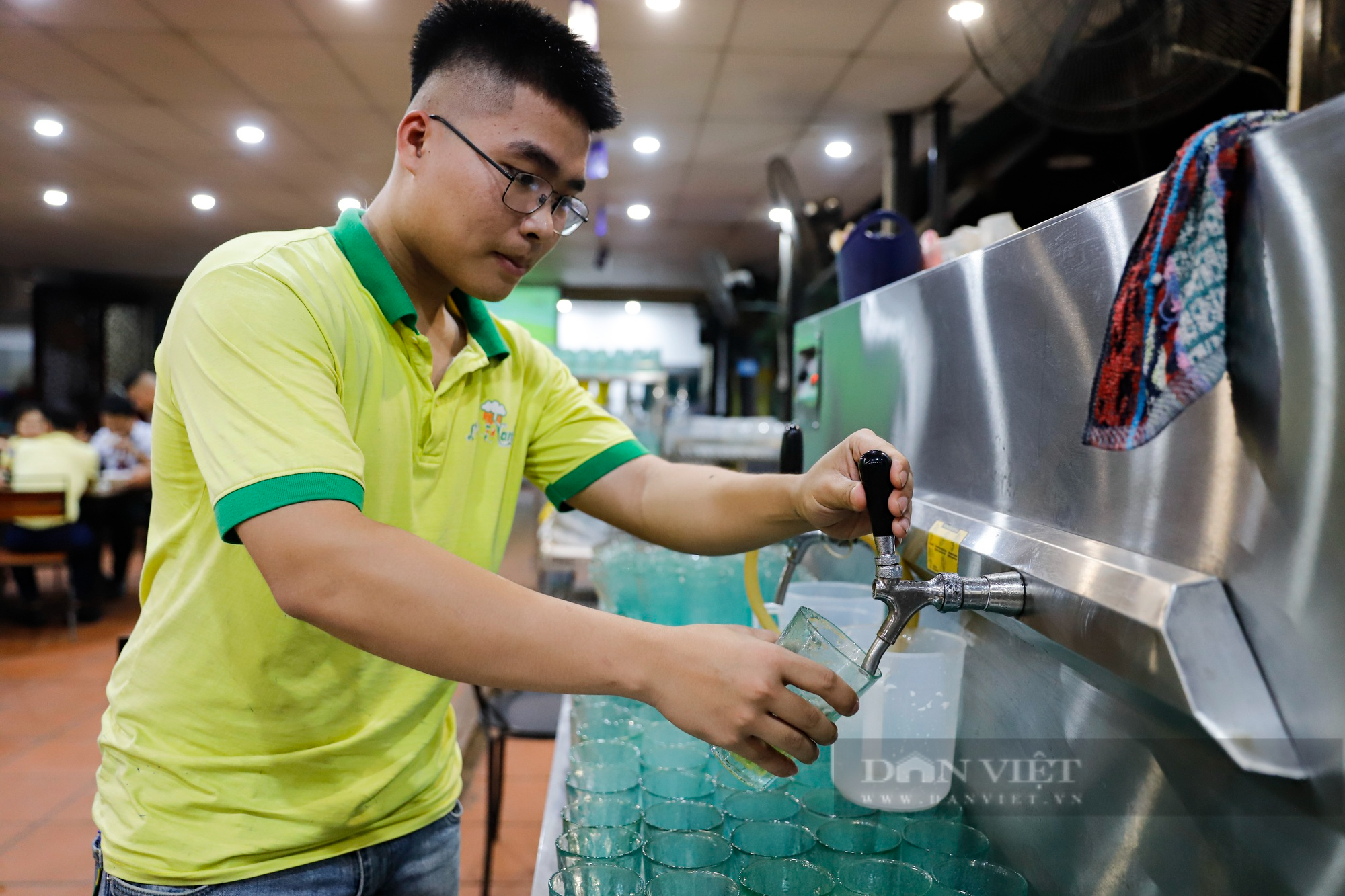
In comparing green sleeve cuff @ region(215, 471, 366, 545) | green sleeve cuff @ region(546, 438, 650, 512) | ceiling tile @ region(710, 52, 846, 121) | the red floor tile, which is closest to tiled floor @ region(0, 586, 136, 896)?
the red floor tile

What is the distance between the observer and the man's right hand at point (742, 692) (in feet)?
2.37

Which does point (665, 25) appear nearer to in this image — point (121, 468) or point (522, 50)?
point (522, 50)

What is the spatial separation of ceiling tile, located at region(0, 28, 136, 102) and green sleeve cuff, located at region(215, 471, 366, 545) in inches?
190

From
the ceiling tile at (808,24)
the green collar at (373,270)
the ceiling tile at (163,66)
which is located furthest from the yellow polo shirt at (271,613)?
the ceiling tile at (163,66)

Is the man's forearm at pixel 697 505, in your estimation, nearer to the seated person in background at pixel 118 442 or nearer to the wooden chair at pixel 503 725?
the wooden chair at pixel 503 725

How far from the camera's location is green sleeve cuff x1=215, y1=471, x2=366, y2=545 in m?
0.74

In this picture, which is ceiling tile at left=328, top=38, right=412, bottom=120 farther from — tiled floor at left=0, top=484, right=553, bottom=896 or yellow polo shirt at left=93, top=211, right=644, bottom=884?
yellow polo shirt at left=93, top=211, right=644, bottom=884

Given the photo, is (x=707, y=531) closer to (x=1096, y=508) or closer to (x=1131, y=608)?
(x=1096, y=508)

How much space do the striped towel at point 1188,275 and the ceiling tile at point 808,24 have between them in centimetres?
365

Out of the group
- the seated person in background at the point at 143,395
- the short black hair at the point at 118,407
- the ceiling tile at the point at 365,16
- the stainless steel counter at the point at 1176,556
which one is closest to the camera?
the stainless steel counter at the point at 1176,556

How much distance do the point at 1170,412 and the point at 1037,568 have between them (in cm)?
21

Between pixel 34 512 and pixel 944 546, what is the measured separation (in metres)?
5.82

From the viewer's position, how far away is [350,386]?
1.02m

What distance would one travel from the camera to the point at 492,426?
4.15 ft
